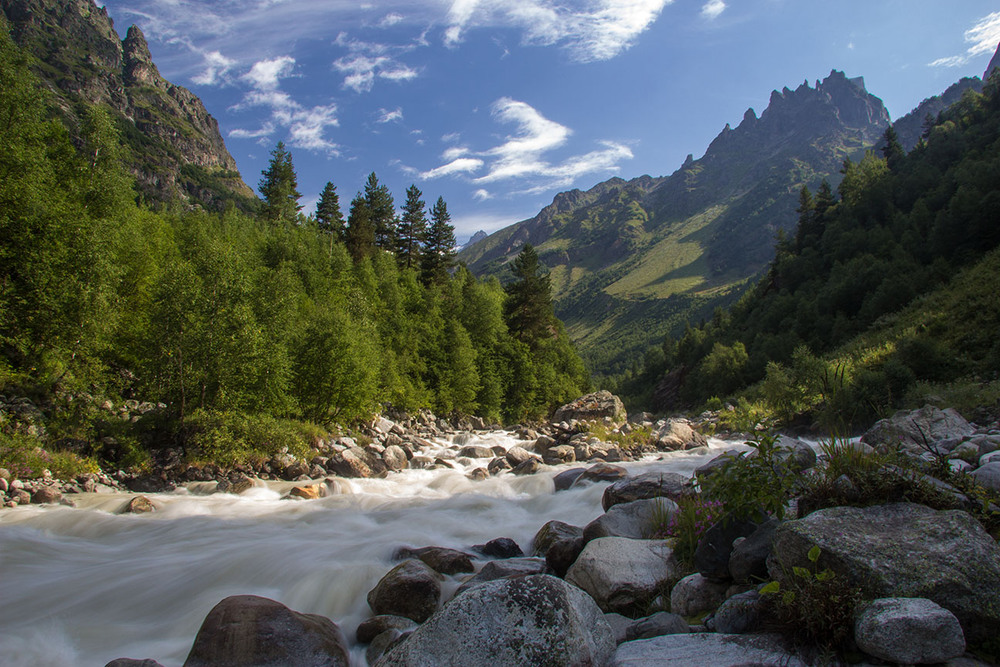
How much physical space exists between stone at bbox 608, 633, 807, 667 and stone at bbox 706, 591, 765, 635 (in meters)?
→ 0.26

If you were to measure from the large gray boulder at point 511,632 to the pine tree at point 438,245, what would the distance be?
55.1m

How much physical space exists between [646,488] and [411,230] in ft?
179

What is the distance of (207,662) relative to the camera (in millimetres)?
6285

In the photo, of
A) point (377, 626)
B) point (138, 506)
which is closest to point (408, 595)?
point (377, 626)

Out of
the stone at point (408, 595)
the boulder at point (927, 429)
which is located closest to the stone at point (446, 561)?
the stone at point (408, 595)

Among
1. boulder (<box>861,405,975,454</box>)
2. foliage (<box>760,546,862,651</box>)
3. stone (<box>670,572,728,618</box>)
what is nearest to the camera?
foliage (<box>760,546,862,651</box>)

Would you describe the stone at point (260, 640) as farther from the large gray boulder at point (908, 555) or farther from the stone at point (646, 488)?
the stone at point (646, 488)

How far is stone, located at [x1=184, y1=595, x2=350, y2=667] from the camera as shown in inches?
251

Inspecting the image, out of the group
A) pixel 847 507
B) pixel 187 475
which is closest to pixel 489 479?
pixel 187 475

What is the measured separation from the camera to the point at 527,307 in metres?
57.3

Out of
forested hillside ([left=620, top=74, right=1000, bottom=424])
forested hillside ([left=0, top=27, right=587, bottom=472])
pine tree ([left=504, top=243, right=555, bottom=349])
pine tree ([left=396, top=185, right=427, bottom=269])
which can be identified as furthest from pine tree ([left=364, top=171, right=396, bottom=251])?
forested hillside ([left=620, top=74, right=1000, bottom=424])

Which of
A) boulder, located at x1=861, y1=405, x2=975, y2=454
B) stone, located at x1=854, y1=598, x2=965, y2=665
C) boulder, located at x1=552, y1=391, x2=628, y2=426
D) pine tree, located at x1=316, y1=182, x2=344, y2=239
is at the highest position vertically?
pine tree, located at x1=316, y1=182, x2=344, y2=239

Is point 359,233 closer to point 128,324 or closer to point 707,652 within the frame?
point 128,324

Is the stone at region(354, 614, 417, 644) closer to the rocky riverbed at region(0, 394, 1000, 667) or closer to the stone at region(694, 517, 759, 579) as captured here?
the rocky riverbed at region(0, 394, 1000, 667)
